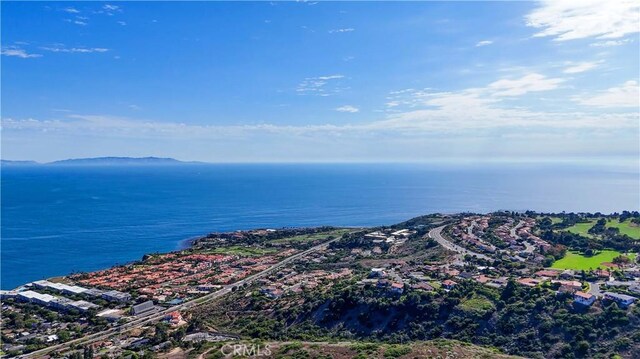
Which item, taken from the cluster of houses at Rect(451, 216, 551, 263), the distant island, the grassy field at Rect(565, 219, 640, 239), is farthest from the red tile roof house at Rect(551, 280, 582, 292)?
the grassy field at Rect(565, 219, 640, 239)

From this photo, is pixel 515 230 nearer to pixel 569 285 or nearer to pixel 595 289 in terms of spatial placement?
pixel 595 289

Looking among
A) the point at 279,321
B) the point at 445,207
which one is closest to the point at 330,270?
the point at 279,321

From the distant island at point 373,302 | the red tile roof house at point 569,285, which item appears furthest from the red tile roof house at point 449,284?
the red tile roof house at point 569,285

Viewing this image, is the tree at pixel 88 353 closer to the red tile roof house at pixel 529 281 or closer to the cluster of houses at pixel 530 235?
the red tile roof house at pixel 529 281

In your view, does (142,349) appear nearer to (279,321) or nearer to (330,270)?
(279,321)

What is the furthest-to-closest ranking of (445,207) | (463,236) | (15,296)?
(445,207)
(463,236)
(15,296)

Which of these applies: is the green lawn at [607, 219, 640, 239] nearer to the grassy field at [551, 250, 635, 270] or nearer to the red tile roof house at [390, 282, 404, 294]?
the grassy field at [551, 250, 635, 270]

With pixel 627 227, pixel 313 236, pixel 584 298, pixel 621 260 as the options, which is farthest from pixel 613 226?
pixel 313 236
